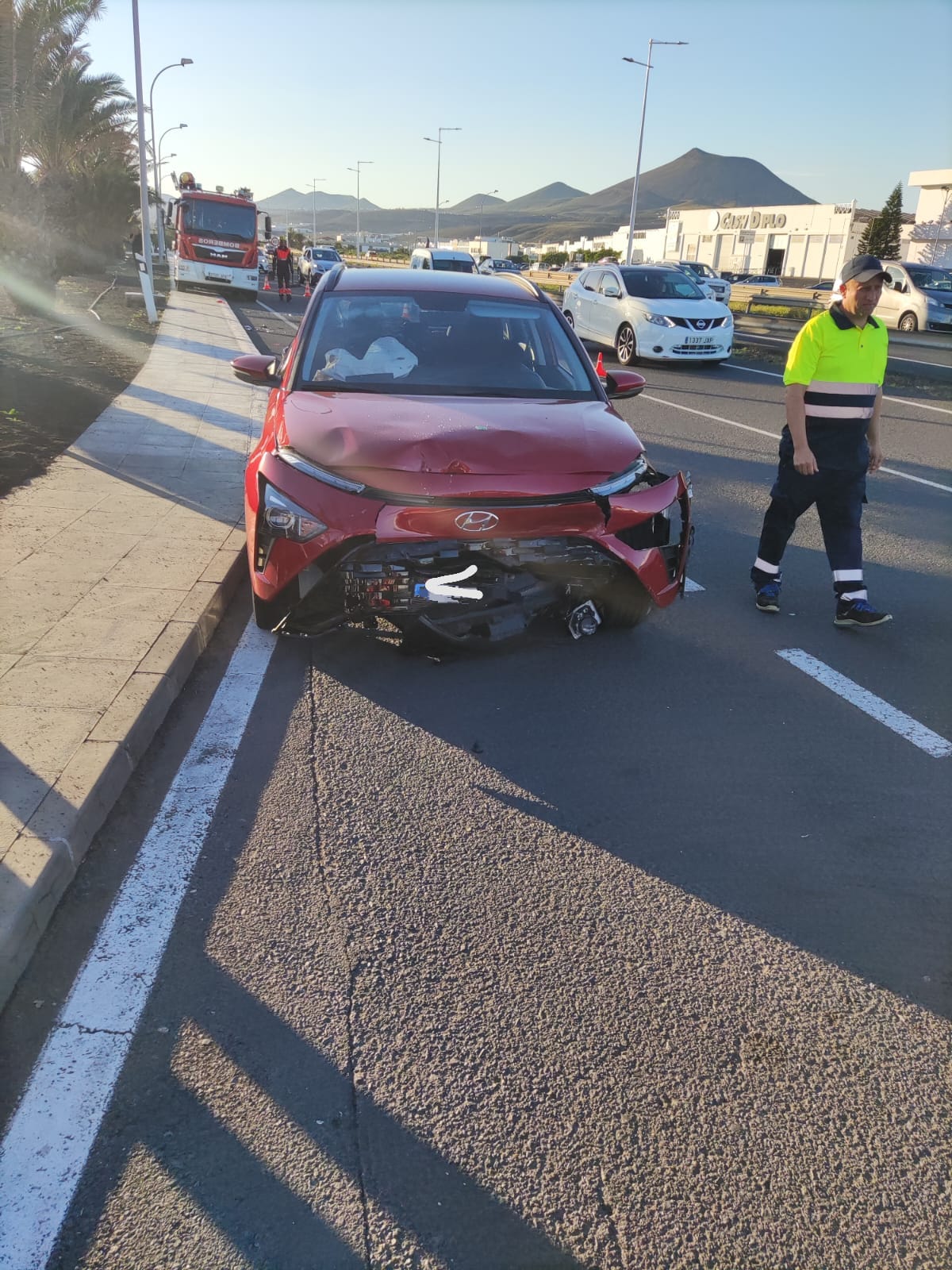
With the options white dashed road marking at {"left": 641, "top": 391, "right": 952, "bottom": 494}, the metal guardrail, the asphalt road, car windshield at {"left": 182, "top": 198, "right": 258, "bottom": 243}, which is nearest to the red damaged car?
the asphalt road

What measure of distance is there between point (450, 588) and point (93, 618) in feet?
5.88

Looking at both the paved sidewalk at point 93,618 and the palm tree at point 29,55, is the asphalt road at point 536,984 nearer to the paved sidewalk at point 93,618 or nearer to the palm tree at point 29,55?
the paved sidewalk at point 93,618

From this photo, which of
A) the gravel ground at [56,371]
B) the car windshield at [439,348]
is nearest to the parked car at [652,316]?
the gravel ground at [56,371]

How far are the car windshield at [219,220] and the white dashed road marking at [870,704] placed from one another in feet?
96.4

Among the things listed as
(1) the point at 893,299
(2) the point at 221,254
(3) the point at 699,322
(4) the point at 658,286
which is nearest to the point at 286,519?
(3) the point at 699,322

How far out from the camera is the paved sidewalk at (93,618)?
297 centimetres

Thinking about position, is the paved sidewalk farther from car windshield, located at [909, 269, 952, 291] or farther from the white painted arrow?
car windshield, located at [909, 269, 952, 291]

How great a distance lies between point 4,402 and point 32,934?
30.2 ft

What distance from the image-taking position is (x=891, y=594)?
588 centimetres

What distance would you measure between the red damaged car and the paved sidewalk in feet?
2.39

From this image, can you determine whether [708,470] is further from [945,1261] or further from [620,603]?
[945,1261]

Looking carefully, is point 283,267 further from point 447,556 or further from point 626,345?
point 447,556

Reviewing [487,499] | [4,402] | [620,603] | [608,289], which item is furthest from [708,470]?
[608,289]

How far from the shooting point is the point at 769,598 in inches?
218
